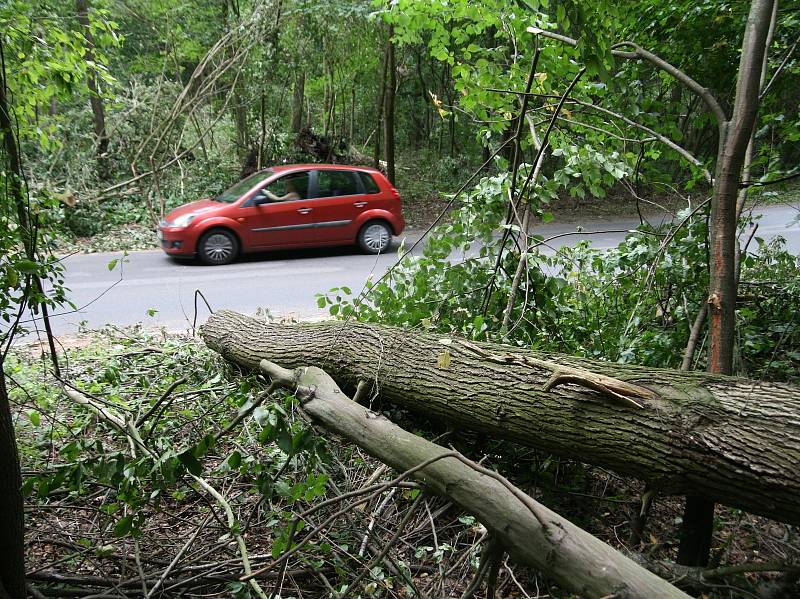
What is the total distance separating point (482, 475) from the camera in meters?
2.29

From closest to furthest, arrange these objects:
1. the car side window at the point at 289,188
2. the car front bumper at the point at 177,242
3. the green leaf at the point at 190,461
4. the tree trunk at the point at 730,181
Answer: the green leaf at the point at 190,461 < the tree trunk at the point at 730,181 < the car front bumper at the point at 177,242 < the car side window at the point at 289,188

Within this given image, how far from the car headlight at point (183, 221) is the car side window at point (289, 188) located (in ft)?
4.43

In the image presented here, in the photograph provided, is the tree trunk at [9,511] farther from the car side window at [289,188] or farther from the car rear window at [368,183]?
the car rear window at [368,183]

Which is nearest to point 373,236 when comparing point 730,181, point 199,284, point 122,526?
point 199,284

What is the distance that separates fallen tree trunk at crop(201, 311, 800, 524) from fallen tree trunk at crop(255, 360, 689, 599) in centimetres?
81

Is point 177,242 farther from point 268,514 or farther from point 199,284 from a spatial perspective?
point 268,514

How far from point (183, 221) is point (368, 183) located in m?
3.55

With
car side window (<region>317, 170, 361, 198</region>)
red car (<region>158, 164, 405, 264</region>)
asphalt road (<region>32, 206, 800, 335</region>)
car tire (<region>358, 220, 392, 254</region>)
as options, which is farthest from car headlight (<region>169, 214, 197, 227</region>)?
car tire (<region>358, 220, 392, 254</region>)

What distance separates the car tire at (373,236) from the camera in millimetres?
11570

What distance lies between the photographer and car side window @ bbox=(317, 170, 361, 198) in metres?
11.1

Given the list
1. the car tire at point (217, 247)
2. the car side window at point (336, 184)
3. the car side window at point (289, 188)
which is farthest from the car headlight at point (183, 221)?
the car side window at point (336, 184)

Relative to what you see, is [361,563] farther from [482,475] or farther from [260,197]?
[260,197]

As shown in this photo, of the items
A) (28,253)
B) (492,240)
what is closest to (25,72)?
(28,253)

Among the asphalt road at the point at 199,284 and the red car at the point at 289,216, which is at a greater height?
the red car at the point at 289,216
